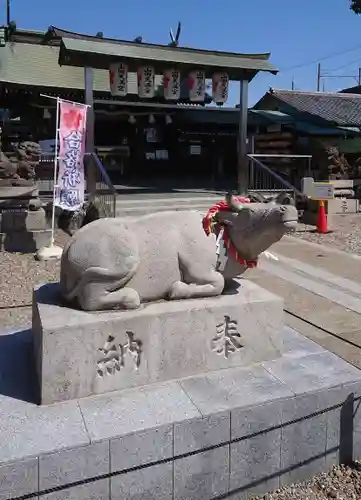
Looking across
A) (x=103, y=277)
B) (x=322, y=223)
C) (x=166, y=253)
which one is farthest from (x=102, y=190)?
(x=103, y=277)

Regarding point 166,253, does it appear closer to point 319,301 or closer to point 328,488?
point 328,488

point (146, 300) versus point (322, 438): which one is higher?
point (146, 300)

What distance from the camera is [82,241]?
3.60 m

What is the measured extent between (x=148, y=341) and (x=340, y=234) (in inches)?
390

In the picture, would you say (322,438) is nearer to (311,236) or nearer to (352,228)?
(311,236)

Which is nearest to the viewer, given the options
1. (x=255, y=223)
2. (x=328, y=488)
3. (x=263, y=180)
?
(x=328, y=488)

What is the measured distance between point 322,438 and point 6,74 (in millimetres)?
18162

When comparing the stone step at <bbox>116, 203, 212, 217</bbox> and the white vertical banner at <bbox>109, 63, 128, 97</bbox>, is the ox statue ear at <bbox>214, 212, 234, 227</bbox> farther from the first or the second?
the white vertical banner at <bbox>109, 63, 128, 97</bbox>

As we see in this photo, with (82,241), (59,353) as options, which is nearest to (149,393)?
(59,353)

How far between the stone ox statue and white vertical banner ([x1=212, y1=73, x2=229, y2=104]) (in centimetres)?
1195

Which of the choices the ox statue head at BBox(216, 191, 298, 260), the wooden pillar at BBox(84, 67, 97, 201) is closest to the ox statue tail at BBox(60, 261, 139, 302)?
the ox statue head at BBox(216, 191, 298, 260)

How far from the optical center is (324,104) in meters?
22.2

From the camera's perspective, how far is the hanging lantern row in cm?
1392

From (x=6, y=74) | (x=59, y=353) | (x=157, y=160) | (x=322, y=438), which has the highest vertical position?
(x=6, y=74)
